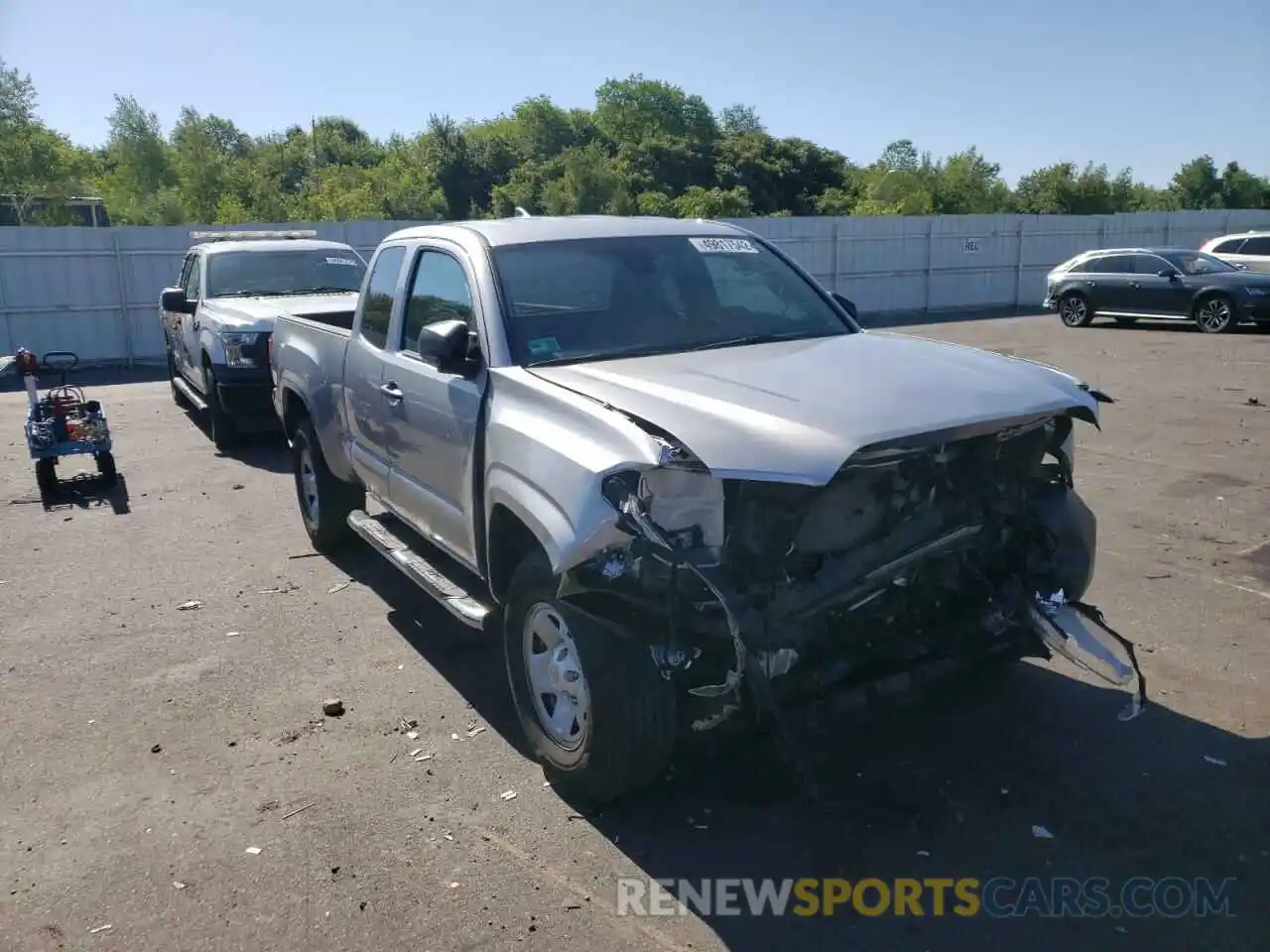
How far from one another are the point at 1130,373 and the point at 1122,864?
41.4ft

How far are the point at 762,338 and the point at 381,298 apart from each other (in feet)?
7.09

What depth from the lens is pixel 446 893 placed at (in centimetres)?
340

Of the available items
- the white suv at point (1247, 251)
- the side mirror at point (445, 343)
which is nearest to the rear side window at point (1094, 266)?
the white suv at point (1247, 251)

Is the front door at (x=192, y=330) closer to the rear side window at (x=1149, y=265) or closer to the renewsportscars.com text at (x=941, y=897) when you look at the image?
the renewsportscars.com text at (x=941, y=897)

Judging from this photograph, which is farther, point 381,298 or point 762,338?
point 381,298

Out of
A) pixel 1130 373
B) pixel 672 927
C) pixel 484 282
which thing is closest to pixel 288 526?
pixel 484 282

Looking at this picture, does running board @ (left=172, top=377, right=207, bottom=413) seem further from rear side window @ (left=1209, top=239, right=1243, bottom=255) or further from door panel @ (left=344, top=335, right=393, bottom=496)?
rear side window @ (left=1209, top=239, right=1243, bottom=255)

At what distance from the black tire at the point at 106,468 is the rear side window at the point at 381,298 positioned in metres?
4.63

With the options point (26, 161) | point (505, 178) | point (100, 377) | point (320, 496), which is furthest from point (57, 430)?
point (505, 178)

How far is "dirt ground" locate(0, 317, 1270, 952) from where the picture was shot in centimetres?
327

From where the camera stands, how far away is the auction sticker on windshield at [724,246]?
521cm

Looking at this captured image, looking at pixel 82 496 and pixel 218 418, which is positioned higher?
pixel 218 418

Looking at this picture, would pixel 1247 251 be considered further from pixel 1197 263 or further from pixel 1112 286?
pixel 1112 286

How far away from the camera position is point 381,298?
5.68m
